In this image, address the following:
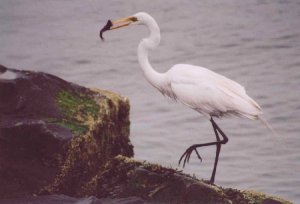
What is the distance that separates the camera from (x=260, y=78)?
51.5ft

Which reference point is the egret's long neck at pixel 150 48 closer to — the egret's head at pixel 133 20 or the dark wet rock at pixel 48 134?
the egret's head at pixel 133 20

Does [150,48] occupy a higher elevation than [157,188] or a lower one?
higher

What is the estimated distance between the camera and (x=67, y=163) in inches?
297

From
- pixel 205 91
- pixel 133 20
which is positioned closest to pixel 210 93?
pixel 205 91

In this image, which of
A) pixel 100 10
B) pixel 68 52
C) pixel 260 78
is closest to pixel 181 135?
pixel 260 78

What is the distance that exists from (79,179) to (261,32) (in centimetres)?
1093

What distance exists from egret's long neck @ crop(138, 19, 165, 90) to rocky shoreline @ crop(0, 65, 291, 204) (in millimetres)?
1207

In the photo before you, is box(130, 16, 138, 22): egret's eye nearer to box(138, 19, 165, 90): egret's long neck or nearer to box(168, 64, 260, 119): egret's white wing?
box(138, 19, 165, 90): egret's long neck

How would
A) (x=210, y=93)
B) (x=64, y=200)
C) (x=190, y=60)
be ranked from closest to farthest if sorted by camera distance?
1. (x=64, y=200)
2. (x=210, y=93)
3. (x=190, y=60)

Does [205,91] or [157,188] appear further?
[205,91]

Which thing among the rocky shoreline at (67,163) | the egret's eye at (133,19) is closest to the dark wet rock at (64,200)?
the rocky shoreline at (67,163)

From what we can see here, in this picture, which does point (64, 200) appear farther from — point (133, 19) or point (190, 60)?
point (190, 60)

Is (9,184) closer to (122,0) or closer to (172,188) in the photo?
(172,188)

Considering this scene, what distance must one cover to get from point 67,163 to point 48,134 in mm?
328
